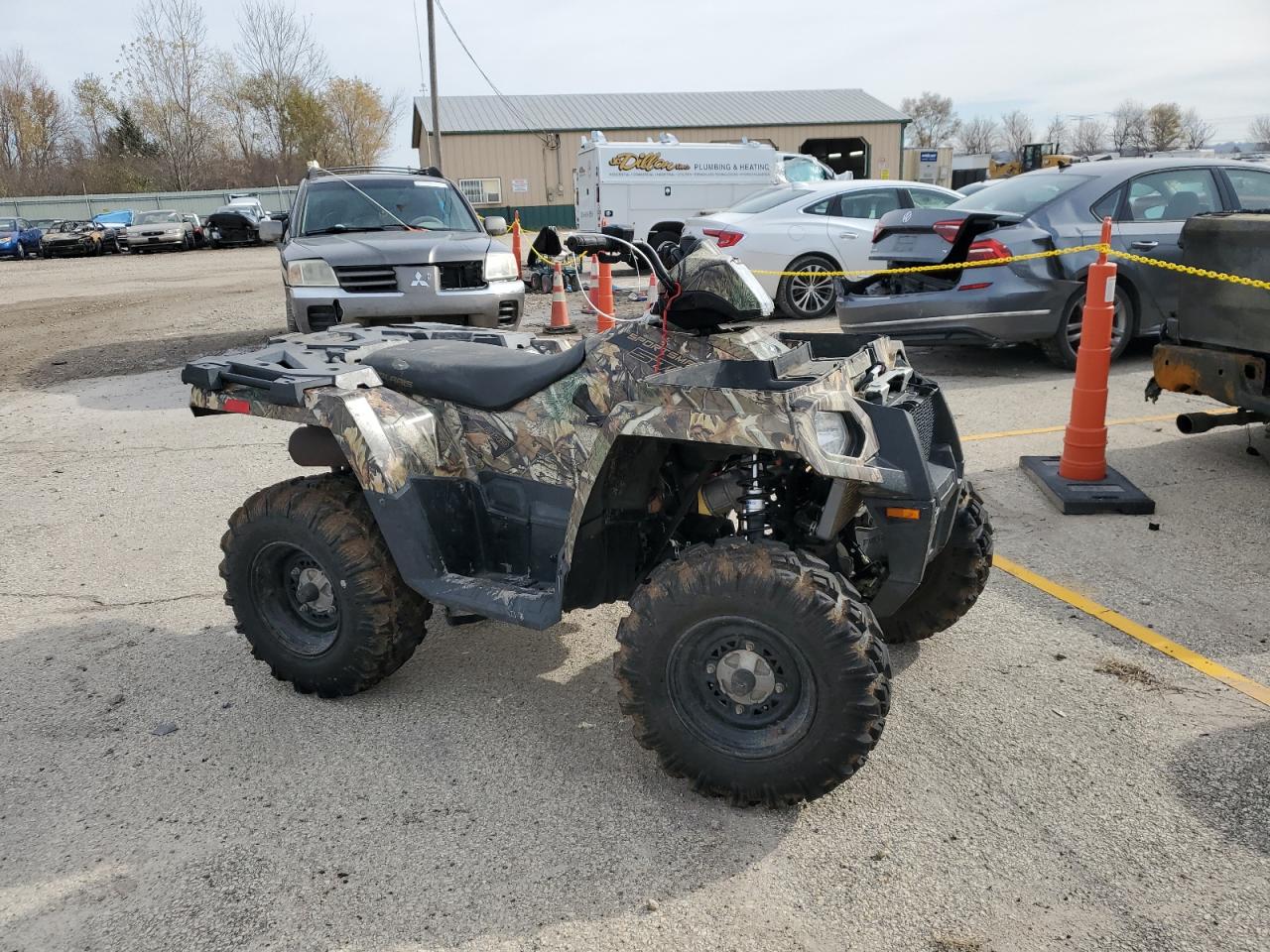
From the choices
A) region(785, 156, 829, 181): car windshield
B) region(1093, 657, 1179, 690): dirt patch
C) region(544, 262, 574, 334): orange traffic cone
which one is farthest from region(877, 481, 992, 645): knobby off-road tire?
region(785, 156, 829, 181): car windshield

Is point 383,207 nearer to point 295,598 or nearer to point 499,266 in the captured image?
point 499,266

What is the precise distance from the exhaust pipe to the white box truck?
53.3ft

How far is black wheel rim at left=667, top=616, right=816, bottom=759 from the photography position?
2826 mm

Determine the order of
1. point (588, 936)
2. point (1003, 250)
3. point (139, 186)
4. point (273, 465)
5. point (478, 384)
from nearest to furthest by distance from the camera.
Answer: point (588, 936) → point (478, 384) → point (273, 465) → point (1003, 250) → point (139, 186)

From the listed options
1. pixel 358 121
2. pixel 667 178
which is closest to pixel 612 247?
pixel 667 178

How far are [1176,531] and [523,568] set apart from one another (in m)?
3.50

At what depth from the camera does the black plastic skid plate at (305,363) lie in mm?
3498

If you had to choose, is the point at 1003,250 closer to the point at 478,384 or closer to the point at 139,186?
the point at 478,384

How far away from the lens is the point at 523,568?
11.7ft

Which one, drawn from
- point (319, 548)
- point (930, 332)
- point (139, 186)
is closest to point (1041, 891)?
point (319, 548)

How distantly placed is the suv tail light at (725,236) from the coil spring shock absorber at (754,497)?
9080 millimetres

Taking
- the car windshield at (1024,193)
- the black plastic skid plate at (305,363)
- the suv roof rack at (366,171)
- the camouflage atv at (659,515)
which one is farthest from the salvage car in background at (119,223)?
the camouflage atv at (659,515)

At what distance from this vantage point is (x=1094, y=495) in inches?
213

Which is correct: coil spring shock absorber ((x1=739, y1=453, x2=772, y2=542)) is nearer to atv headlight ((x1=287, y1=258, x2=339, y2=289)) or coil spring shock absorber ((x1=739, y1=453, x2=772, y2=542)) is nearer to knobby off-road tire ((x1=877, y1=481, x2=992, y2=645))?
knobby off-road tire ((x1=877, y1=481, x2=992, y2=645))
